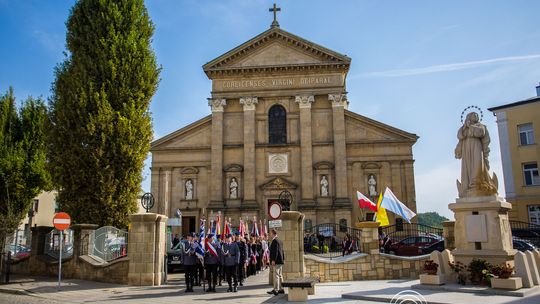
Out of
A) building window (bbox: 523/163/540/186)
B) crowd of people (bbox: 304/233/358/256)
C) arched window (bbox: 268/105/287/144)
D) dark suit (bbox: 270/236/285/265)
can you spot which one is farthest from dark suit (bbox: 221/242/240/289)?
building window (bbox: 523/163/540/186)

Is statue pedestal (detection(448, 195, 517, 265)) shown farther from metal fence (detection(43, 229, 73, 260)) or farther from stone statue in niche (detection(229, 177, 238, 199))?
stone statue in niche (detection(229, 177, 238, 199))

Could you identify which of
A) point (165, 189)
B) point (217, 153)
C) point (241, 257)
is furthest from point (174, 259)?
point (217, 153)

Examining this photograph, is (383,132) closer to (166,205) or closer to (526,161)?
(526,161)

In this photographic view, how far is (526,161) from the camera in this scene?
31984 millimetres

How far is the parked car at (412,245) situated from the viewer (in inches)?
873

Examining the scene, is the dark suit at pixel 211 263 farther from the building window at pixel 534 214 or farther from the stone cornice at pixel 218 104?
the building window at pixel 534 214

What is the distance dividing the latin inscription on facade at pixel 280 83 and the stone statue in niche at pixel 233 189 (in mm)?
7761

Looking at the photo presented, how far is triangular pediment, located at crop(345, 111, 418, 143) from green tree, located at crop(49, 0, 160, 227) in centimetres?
1869

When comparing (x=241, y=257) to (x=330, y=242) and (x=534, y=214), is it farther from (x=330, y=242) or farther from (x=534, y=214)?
(x=534, y=214)

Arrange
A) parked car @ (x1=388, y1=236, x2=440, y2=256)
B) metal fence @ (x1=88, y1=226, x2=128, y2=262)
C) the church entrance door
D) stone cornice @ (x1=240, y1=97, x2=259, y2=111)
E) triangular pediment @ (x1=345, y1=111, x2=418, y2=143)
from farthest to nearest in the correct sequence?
stone cornice @ (x1=240, y1=97, x2=259, y2=111) < the church entrance door < triangular pediment @ (x1=345, y1=111, x2=418, y2=143) < parked car @ (x1=388, y1=236, x2=440, y2=256) < metal fence @ (x1=88, y1=226, x2=128, y2=262)

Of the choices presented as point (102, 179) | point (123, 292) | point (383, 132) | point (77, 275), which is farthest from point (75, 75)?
point (383, 132)

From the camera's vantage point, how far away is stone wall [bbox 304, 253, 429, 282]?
15.8 meters

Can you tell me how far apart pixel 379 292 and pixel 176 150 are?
27.1 m

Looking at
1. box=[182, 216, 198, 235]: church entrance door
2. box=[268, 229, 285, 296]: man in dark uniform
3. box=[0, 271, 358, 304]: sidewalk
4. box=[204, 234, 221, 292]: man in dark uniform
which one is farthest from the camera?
box=[182, 216, 198, 235]: church entrance door
